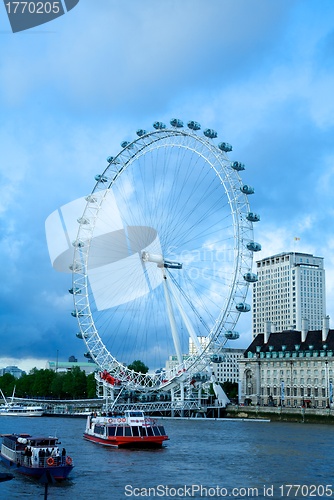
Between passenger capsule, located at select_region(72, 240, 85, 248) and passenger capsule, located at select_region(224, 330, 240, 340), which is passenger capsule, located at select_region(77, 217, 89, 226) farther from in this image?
passenger capsule, located at select_region(224, 330, 240, 340)

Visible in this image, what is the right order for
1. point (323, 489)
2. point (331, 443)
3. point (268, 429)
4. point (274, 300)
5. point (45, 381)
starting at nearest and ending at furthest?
1. point (323, 489)
2. point (331, 443)
3. point (268, 429)
4. point (45, 381)
5. point (274, 300)

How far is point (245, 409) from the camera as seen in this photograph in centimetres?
8775

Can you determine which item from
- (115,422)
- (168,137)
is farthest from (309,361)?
A: (115,422)

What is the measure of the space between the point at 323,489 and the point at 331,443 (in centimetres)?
2006

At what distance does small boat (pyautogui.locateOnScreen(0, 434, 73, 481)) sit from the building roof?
6246cm

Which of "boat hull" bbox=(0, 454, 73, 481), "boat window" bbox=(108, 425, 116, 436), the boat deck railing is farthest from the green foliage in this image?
the boat deck railing

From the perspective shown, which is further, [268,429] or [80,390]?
[80,390]

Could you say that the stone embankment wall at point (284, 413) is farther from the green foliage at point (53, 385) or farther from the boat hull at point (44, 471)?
the boat hull at point (44, 471)

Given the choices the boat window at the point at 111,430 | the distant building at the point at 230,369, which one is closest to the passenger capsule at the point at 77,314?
the boat window at the point at 111,430

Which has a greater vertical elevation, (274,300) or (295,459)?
(274,300)

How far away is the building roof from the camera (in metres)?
93.2

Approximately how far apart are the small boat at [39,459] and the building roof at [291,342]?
62.5m

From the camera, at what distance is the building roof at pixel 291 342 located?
9319 centimetres

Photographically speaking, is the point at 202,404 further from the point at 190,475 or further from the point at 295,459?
the point at 190,475
